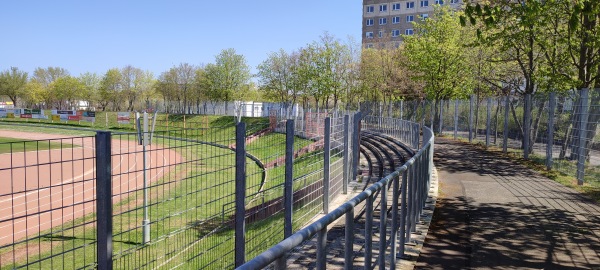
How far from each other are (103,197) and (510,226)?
5.96 metres

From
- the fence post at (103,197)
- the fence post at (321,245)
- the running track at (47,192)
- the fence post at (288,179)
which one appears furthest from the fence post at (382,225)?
the running track at (47,192)

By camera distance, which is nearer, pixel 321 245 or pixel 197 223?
pixel 321 245

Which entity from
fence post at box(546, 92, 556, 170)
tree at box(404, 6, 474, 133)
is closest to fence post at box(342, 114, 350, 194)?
fence post at box(546, 92, 556, 170)

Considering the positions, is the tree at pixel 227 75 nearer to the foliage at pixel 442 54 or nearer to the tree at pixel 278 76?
the tree at pixel 278 76

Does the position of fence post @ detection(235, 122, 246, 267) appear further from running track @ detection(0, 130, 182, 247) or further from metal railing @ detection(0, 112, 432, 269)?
running track @ detection(0, 130, 182, 247)

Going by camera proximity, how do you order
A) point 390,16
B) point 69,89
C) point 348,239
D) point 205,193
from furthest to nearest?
point 69,89
point 390,16
point 205,193
point 348,239

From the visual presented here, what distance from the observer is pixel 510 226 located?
709 cm

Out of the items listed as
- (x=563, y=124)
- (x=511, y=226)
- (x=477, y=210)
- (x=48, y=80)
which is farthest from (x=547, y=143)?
(x=48, y=80)

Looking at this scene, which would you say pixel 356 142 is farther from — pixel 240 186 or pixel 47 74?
pixel 47 74

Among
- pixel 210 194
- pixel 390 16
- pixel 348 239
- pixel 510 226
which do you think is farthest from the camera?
pixel 390 16

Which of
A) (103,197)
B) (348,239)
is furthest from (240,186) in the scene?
(348,239)

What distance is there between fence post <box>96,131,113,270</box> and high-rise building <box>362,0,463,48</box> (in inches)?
2967

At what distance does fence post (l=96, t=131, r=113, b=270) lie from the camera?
3.13 m

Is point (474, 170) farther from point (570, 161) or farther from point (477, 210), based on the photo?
point (477, 210)
